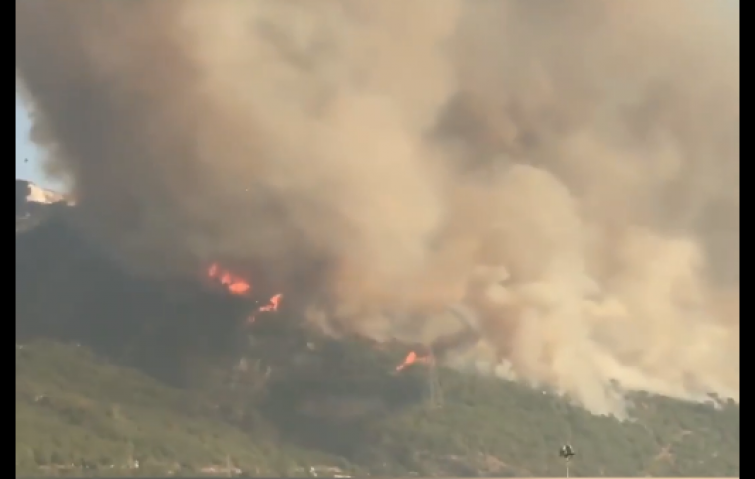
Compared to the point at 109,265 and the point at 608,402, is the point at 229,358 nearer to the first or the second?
the point at 109,265

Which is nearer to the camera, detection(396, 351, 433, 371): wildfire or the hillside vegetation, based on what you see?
the hillside vegetation

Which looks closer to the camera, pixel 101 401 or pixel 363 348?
pixel 101 401

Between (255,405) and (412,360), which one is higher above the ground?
(412,360)

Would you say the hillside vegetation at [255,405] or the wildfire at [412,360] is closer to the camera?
the hillside vegetation at [255,405]

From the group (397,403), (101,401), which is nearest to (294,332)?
(397,403)

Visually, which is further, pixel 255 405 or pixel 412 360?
pixel 412 360
